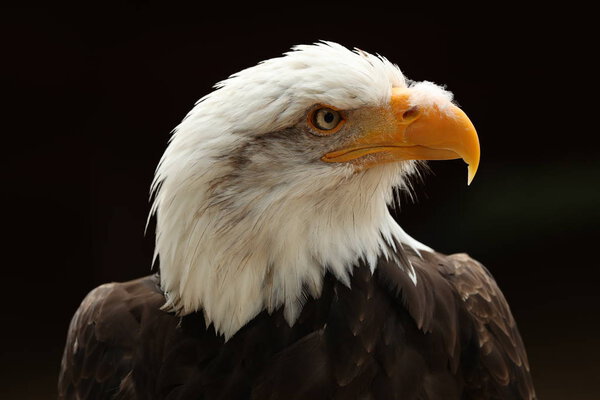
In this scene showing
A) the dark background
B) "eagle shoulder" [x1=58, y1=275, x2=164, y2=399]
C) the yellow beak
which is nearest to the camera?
the yellow beak

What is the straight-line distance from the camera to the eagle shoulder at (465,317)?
243cm

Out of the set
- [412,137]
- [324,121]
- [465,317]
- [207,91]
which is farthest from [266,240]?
[207,91]

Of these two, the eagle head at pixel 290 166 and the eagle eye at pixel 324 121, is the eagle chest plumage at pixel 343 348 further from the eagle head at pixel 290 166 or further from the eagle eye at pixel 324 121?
the eagle eye at pixel 324 121

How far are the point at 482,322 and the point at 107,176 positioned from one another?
3.55 meters

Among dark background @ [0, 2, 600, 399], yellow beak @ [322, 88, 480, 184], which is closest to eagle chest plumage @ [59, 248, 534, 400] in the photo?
yellow beak @ [322, 88, 480, 184]

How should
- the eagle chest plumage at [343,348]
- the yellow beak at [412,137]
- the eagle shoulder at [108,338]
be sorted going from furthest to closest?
the eagle shoulder at [108,338]
the eagle chest plumage at [343,348]
the yellow beak at [412,137]

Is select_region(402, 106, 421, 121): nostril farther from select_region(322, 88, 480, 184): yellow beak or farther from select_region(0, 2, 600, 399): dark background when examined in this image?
select_region(0, 2, 600, 399): dark background

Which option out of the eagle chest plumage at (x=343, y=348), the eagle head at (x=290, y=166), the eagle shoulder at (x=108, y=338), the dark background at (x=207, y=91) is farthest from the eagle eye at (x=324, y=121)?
the dark background at (x=207, y=91)

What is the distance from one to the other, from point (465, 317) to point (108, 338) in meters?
1.18

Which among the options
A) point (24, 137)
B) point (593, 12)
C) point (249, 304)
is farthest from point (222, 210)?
point (593, 12)

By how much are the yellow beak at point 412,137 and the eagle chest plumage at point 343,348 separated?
34 cm

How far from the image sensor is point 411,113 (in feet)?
7.46

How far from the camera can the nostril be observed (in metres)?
2.27

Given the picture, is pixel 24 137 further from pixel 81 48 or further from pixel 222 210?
pixel 222 210
